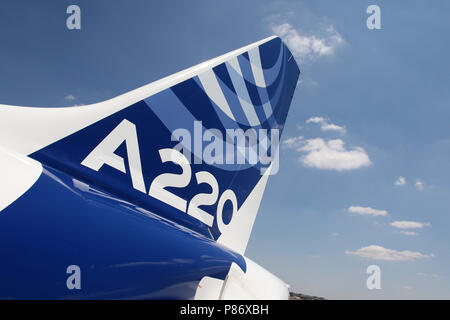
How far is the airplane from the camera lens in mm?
1812

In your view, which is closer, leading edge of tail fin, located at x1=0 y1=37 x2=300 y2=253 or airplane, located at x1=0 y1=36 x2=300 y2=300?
airplane, located at x1=0 y1=36 x2=300 y2=300

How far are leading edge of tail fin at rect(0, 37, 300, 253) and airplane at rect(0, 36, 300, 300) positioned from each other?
12 millimetres

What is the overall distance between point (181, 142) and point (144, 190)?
25.6 inches

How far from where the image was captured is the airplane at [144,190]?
71.4 inches

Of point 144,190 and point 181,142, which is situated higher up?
point 181,142

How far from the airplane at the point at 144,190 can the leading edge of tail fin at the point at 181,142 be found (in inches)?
0.5

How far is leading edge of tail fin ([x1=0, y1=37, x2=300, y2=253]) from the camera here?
8.82 feet

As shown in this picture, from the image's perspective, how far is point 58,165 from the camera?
258 cm

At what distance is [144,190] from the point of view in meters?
2.94

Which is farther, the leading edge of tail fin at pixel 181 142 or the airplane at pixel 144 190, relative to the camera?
the leading edge of tail fin at pixel 181 142

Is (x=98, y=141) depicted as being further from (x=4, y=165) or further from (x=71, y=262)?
(x=71, y=262)

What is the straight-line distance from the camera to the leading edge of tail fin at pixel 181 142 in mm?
2688

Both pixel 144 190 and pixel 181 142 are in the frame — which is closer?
pixel 144 190
